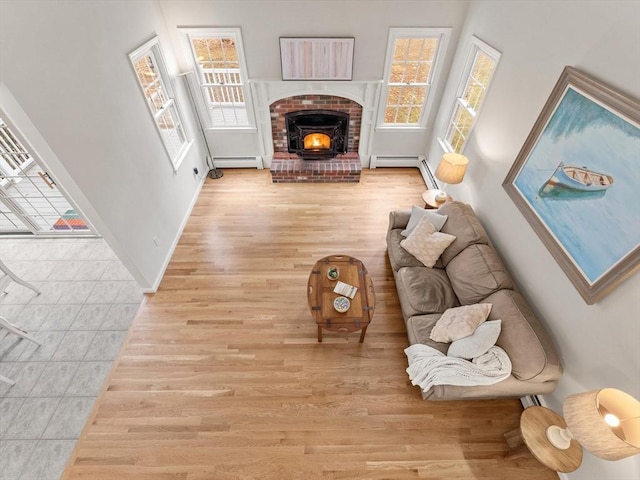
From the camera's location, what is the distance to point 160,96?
4.10 m

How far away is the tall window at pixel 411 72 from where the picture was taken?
13.5ft

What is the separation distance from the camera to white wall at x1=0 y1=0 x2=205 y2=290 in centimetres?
212

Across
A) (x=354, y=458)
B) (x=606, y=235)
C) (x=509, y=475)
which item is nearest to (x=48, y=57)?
(x=354, y=458)

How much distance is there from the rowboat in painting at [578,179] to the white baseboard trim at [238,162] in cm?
426

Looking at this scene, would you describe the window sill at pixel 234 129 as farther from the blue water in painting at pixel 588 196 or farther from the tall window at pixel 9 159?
the blue water in painting at pixel 588 196

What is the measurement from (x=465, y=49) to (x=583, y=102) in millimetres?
2301

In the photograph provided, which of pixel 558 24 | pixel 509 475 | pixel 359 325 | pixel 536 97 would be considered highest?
pixel 558 24

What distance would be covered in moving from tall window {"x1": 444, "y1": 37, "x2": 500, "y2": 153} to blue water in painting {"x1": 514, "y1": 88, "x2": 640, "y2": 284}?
136 centimetres

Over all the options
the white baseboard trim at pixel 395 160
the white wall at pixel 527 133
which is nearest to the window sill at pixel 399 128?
the white baseboard trim at pixel 395 160

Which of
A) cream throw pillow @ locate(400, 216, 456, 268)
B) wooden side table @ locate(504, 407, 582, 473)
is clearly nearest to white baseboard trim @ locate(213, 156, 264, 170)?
cream throw pillow @ locate(400, 216, 456, 268)

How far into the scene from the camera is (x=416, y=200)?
495 cm

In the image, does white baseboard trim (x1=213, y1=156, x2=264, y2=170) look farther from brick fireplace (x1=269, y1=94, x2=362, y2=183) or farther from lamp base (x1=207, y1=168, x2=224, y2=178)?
brick fireplace (x1=269, y1=94, x2=362, y2=183)

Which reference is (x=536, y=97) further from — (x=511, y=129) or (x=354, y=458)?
(x=354, y=458)

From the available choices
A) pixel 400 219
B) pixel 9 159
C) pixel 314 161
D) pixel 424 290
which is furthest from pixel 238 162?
pixel 424 290
